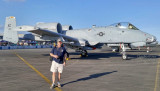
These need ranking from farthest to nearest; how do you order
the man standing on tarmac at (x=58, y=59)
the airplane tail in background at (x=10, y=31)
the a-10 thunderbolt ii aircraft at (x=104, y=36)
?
the airplane tail in background at (x=10, y=31), the a-10 thunderbolt ii aircraft at (x=104, y=36), the man standing on tarmac at (x=58, y=59)

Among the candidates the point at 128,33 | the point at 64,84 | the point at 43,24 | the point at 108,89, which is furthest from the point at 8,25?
the point at 108,89

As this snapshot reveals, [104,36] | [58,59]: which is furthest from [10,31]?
[58,59]

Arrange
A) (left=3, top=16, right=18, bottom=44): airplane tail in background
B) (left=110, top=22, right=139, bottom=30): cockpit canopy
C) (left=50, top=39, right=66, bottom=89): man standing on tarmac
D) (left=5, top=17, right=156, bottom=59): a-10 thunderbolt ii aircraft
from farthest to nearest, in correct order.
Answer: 1. (left=3, top=16, right=18, bottom=44): airplane tail in background
2. (left=110, top=22, right=139, bottom=30): cockpit canopy
3. (left=5, top=17, right=156, bottom=59): a-10 thunderbolt ii aircraft
4. (left=50, top=39, right=66, bottom=89): man standing on tarmac

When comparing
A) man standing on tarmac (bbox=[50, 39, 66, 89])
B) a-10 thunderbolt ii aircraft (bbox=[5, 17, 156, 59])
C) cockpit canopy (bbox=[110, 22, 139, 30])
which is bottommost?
man standing on tarmac (bbox=[50, 39, 66, 89])

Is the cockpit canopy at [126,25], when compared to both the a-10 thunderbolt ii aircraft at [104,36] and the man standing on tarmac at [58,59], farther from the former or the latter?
the man standing on tarmac at [58,59]

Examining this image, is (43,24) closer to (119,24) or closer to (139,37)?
(119,24)

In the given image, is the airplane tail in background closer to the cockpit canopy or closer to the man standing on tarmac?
the cockpit canopy

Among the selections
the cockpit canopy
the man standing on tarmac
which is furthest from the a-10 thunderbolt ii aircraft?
the man standing on tarmac

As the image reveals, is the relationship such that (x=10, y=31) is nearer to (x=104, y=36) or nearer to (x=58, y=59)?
(x=104, y=36)

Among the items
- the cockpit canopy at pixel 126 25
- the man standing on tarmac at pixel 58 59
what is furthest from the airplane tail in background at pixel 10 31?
the man standing on tarmac at pixel 58 59

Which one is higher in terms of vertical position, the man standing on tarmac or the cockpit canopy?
the cockpit canopy

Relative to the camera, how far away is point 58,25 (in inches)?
805

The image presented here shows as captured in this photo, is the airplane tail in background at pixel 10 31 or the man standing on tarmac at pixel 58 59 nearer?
the man standing on tarmac at pixel 58 59

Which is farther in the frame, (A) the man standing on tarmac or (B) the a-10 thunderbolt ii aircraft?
(B) the a-10 thunderbolt ii aircraft
